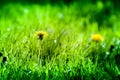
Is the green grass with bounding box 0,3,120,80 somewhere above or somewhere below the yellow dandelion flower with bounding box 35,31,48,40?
below

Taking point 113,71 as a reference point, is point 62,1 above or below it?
above

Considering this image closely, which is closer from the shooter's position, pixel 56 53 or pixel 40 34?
pixel 56 53

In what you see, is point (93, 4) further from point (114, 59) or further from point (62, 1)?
point (114, 59)

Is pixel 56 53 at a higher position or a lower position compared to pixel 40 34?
lower

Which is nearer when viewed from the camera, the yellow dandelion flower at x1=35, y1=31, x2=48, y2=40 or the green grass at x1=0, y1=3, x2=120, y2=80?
the green grass at x1=0, y1=3, x2=120, y2=80

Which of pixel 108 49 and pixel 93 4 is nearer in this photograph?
pixel 108 49

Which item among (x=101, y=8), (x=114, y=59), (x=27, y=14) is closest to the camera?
(x=114, y=59)

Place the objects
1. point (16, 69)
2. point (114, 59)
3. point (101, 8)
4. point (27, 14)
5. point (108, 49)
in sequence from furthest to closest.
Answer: point (101, 8) < point (27, 14) < point (108, 49) < point (114, 59) < point (16, 69)

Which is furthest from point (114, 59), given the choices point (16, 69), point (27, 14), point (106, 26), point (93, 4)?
point (93, 4)

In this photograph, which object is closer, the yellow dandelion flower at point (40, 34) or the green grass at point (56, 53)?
the green grass at point (56, 53)

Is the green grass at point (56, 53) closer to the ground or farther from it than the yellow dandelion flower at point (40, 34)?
closer to the ground
